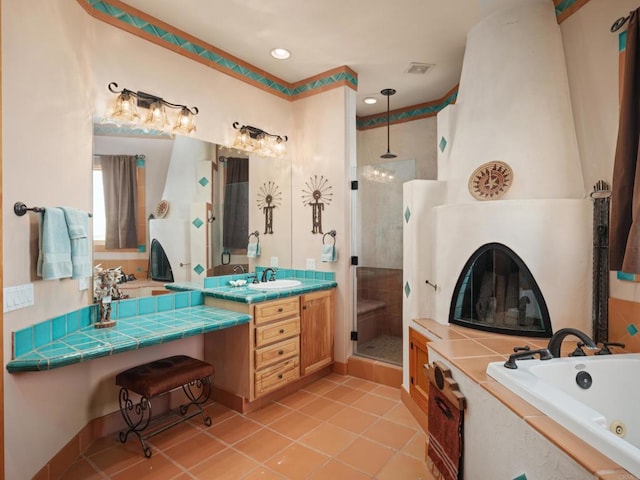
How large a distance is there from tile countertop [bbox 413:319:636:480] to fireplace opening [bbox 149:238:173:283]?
76.2 inches

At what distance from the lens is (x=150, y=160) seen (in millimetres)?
2633

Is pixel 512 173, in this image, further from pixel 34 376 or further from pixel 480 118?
pixel 34 376

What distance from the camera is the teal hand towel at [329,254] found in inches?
134

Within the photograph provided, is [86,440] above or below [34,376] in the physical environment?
below

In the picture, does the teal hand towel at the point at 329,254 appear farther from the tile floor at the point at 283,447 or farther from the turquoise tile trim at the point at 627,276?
the turquoise tile trim at the point at 627,276

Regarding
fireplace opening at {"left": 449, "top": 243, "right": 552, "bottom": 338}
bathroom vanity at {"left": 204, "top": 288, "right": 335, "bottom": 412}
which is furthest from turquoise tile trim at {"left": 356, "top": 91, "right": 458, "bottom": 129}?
bathroom vanity at {"left": 204, "top": 288, "right": 335, "bottom": 412}

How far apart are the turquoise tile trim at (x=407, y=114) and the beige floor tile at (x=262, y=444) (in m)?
3.55

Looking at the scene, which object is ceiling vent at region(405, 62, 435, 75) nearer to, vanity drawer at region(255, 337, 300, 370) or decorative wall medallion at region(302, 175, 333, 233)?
decorative wall medallion at region(302, 175, 333, 233)

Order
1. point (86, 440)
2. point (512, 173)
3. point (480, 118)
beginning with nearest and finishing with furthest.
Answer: point (86, 440) < point (512, 173) < point (480, 118)

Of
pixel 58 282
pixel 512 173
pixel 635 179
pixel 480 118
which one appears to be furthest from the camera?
pixel 480 118

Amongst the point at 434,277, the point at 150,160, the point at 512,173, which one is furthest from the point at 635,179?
the point at 150,160

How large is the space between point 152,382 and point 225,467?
0.66 meters

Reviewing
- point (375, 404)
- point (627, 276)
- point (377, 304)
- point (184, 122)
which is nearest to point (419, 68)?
point (184, 122)

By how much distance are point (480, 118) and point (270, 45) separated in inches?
70.5
